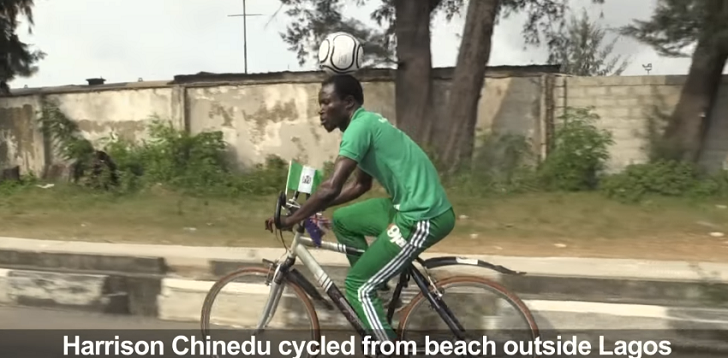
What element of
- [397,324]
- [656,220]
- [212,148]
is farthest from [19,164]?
[397,324]

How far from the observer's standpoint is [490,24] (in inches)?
454

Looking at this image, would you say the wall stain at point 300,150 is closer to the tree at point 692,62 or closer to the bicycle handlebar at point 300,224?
the tree at point 692,62

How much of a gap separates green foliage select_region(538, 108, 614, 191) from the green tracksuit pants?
725cm

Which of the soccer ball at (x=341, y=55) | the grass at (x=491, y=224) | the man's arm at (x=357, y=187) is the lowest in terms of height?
the grass at (x=491, y=224)

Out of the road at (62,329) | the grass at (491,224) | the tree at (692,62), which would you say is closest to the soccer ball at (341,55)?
the road at (62,329)

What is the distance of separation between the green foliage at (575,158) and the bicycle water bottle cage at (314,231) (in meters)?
7.34

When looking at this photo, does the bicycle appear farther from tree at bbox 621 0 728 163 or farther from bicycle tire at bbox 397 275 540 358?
tree at bbox 621 0 728 163

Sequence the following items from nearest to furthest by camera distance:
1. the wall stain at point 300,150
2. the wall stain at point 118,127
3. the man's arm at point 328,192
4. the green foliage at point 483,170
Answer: the man's arm at point 328,192
the green foliage at point 483,170
the wall stain at point 300,150
the wall stain at point 118,127

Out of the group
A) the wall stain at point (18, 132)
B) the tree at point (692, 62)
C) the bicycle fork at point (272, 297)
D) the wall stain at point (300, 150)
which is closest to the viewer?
the bicycle fork at point (272, 297)

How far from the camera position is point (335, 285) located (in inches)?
168

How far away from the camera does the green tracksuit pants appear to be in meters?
3.92

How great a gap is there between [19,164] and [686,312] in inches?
553

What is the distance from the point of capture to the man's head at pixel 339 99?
12.8 feet

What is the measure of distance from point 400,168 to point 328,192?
1.22ft
